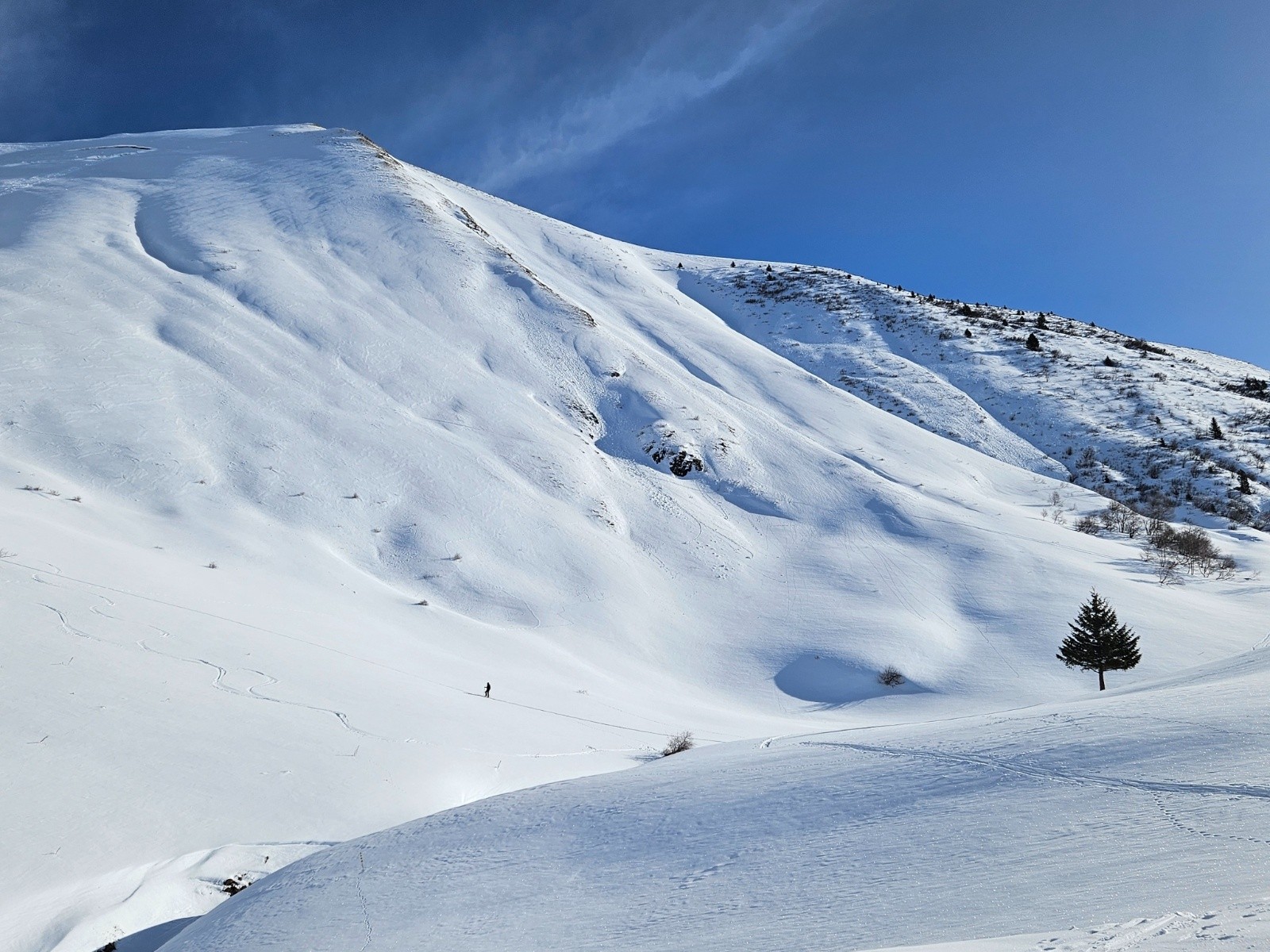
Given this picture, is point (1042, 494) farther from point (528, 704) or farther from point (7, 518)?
point (7, 518)

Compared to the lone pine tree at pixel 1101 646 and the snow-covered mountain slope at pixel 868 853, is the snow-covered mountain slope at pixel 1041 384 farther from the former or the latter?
the snow-covered mountain slope at pixel 868 853

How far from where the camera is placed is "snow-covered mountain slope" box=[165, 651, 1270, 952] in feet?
12.1

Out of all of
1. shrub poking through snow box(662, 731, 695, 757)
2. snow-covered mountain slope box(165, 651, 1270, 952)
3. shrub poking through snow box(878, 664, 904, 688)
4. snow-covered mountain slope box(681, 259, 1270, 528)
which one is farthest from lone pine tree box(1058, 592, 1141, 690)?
snow-covered mountain slope box(681, 259, 1270, 528)

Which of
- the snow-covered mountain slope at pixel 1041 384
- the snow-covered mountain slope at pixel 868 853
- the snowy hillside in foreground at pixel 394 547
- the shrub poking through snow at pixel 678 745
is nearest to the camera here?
the snow-covered mountain slope at pixel 868 853

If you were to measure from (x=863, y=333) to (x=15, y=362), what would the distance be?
70.8 meters

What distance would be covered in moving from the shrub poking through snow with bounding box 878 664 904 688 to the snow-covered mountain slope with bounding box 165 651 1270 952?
16.9 m

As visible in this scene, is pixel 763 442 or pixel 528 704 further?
pixel 763 442

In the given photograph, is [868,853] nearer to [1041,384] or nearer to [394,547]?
[394,547]

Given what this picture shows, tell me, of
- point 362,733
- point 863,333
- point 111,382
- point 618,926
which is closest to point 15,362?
point 111,382

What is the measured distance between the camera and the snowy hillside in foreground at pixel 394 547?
10625mm

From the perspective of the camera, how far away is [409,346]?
3825cm

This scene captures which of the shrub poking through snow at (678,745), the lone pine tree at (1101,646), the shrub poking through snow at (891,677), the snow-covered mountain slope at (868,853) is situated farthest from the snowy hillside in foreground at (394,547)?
the snow-covered mountain slope at (868,853)

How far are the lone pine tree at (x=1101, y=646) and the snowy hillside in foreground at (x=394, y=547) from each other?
170 cm

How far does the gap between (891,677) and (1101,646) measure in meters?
6.63
